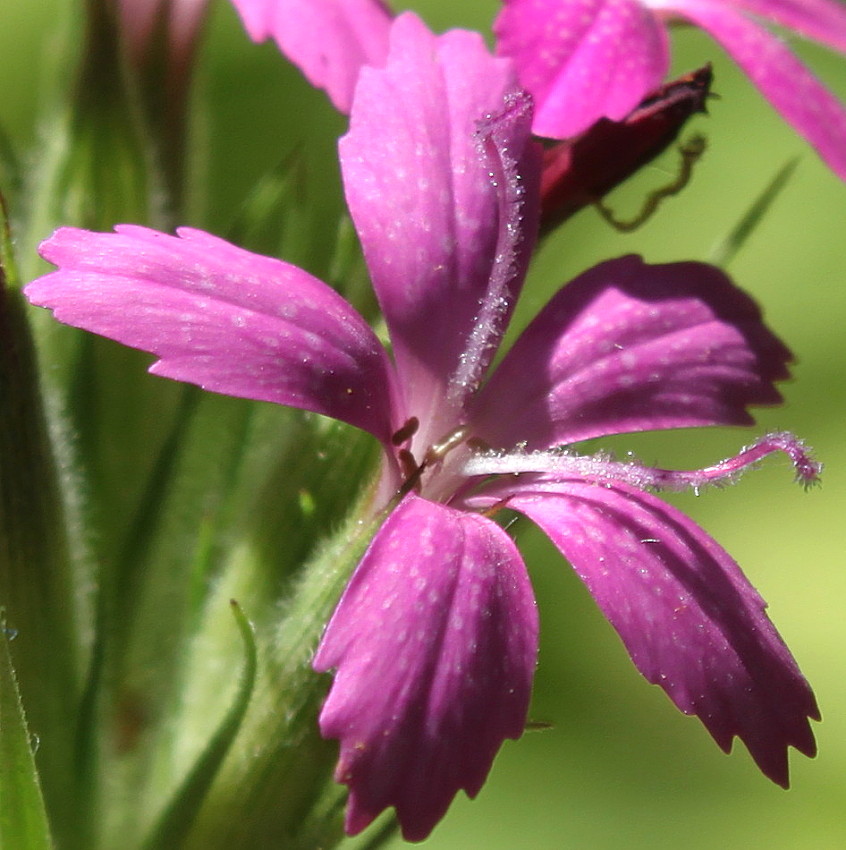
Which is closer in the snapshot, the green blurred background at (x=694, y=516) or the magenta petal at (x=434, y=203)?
the magenta petal at (x=434, y=203)

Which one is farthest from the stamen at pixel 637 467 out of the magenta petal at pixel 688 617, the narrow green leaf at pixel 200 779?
the narrow green leaf at pixel 200 779

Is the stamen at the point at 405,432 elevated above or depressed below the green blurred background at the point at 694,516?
above

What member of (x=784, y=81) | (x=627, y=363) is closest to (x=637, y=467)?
(x=627, y=363)

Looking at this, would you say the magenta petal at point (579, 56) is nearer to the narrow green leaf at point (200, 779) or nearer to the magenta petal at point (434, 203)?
the magenta petal at point (434, 203)

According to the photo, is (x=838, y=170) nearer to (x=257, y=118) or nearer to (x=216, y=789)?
(x=216, y=789)

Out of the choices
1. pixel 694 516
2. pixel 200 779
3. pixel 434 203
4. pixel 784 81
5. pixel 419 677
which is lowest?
pixel 694 516

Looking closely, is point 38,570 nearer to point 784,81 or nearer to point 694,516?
point 784,81

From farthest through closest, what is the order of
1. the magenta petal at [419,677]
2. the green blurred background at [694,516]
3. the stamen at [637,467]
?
the green blurred background at [694,516], the stamen at [637,467], the magenta petal at [419,677]

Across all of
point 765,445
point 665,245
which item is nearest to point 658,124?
point 765,445

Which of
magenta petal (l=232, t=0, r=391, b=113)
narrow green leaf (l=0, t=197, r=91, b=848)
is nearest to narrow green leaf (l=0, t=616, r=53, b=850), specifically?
narrow green leaf (l=0, t=197, r=91, b=848)
